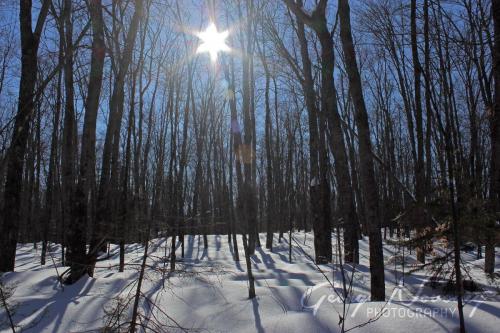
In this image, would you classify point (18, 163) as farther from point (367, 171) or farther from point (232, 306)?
point (367, 171)

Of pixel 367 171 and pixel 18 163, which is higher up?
pixel 18 163

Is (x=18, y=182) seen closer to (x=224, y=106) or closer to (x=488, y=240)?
(x=488, y=240)

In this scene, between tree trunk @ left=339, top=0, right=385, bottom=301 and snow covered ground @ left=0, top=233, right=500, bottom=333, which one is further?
tree trunk @ left=339, top=0, right=385, bottom=301

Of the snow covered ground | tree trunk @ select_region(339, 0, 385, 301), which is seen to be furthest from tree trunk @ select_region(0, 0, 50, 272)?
tree trunk @ select_region(339, 0, 385, 301)

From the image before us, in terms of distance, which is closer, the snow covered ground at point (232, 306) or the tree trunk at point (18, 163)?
the snow covered ground at point (232, 306)

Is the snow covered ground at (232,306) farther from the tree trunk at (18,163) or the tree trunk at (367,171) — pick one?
the tree trunk at (18,163)

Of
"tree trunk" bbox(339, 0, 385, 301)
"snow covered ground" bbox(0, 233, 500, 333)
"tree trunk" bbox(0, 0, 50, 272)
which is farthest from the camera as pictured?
"tree trunk" bbox(0, 0, 50, 272)

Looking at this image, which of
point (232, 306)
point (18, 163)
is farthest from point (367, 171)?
point (18, 163)

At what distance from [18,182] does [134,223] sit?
5.89 m

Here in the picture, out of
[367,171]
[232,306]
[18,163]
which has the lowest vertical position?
[232,306]

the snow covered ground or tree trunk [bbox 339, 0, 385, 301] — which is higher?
tree trunk [bbox 339, 0, 385, 301]

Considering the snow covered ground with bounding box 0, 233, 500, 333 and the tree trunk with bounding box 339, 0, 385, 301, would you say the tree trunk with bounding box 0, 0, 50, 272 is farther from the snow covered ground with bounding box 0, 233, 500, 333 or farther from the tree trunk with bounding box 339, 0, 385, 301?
the tree trunk with bounding box 339, 0, 385, 301

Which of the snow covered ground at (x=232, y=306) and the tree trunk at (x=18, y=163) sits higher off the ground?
the tree trunk at (x=18, y=163)

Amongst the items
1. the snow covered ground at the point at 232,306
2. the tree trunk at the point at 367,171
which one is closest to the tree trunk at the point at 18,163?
the snow covered ground at the point at 232,306
